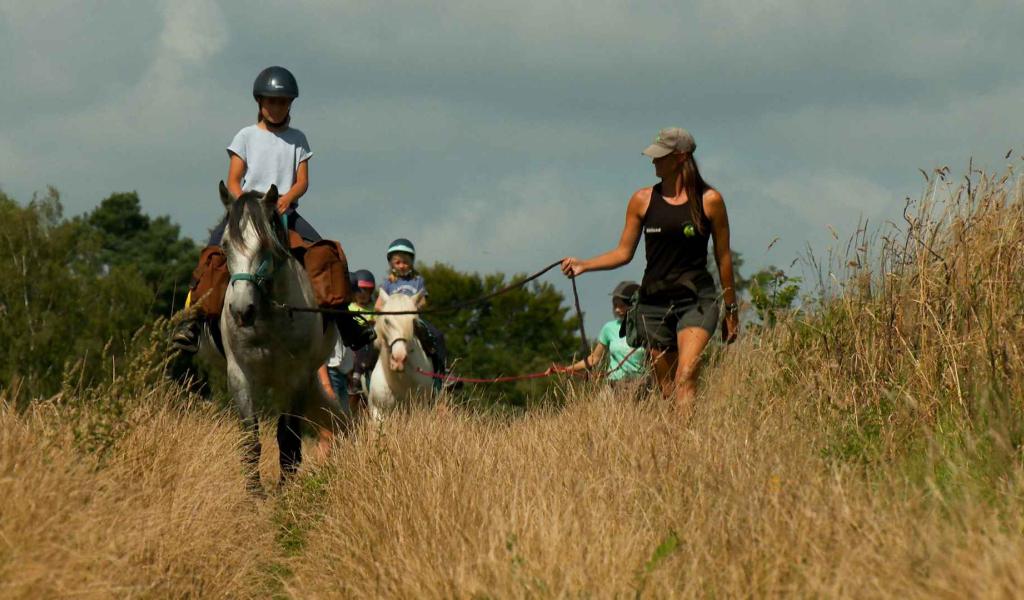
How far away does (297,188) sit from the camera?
10.9 metres

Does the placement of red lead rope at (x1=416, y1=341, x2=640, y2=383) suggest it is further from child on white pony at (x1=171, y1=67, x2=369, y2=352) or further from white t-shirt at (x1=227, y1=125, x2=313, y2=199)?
white t-shirt at (x1=227, y1=125, x2=313, y2=199)

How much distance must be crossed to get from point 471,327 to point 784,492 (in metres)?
58.9

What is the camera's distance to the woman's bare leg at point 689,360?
390 inches

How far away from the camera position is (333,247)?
1124 centimetres

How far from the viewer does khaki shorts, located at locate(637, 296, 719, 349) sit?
33.0 ft

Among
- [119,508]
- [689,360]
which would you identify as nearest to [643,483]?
[119,508]

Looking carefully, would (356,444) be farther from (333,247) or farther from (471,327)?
(471,327)

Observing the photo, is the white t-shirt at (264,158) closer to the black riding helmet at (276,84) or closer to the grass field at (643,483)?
the black riding helmet at (276,84)

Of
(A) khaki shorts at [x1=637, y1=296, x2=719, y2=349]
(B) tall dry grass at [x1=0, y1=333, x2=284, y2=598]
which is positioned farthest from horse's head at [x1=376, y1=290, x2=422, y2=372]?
(B) tall dry grass at [x1=0, y1=333, x2=284, y2=598]

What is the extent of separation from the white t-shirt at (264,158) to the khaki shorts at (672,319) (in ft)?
8.96

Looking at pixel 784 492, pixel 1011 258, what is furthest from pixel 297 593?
pixel 1011 258

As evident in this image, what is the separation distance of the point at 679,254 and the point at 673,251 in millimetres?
46

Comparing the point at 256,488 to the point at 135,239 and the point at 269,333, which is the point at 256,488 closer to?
the point at 269,333

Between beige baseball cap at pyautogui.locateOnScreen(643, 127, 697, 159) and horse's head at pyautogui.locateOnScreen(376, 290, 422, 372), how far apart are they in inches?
207
